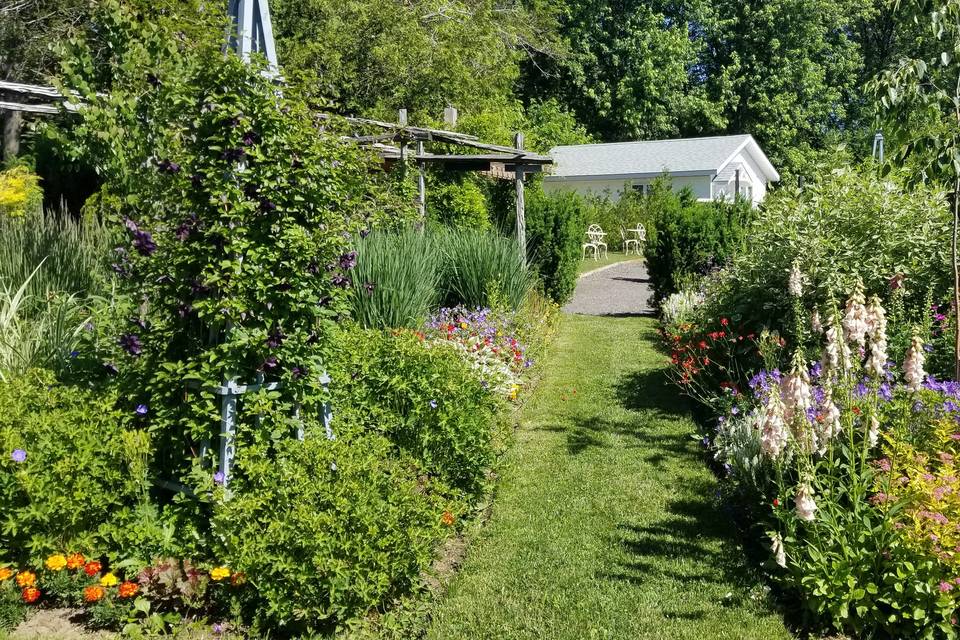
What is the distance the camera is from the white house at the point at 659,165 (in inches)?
1141

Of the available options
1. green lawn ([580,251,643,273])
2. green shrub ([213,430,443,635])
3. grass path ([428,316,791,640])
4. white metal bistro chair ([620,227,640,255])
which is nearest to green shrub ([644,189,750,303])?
grass path ([428,316,791,640])

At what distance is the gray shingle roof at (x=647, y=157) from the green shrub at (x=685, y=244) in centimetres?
1689

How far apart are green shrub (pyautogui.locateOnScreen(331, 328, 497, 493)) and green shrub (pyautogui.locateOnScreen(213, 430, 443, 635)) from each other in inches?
30.7

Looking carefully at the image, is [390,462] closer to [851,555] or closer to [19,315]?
[851,555]

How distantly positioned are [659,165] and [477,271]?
2275cm

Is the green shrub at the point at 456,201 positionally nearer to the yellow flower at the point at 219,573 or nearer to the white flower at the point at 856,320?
the white flower at the point at 856,320

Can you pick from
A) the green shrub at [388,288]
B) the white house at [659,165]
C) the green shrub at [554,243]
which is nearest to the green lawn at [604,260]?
the white house at [659,165]

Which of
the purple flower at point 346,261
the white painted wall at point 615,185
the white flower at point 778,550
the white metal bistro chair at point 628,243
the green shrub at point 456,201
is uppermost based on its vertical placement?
the white painted wall at point 615,185

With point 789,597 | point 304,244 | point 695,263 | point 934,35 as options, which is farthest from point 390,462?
point 695,263

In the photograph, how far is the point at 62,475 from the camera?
3260 millimetres

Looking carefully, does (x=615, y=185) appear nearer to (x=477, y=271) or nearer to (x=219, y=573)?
(x=477, y=271)

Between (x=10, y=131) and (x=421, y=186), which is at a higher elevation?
(x=10, y=131)

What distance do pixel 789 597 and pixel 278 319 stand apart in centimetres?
278

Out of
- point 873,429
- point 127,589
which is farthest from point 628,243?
point 127,589
